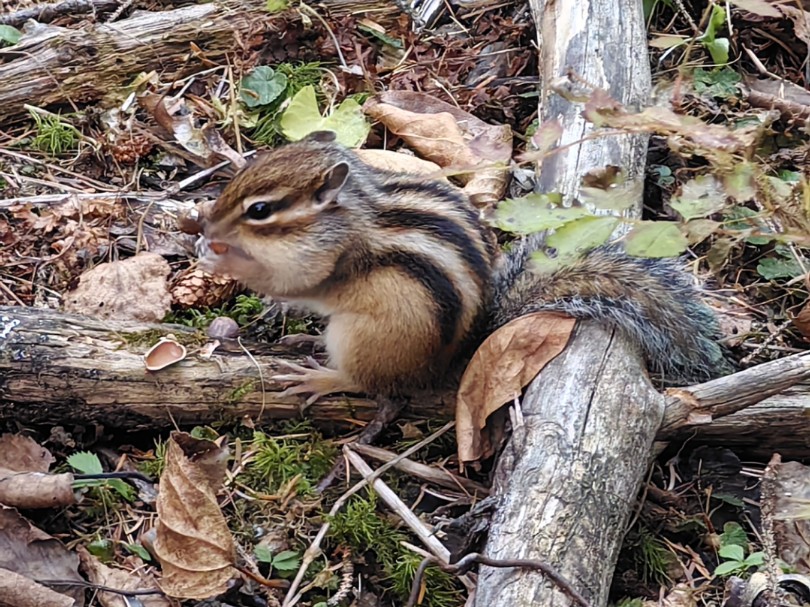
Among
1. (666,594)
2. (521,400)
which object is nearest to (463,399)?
(521,400)

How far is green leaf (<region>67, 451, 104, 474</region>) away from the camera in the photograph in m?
3.32

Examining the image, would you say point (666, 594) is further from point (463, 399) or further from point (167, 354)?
point (167, 354)

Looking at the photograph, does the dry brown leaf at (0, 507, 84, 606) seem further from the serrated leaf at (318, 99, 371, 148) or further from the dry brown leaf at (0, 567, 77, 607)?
the serrated leaf at (318, 99, 371, 148)

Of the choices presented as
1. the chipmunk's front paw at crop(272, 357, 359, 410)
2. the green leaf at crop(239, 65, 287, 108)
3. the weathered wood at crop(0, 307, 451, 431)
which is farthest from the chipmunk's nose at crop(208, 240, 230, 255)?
the green leaf at crop(239, 65, 287, 108)

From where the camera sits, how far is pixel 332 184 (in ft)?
11.2

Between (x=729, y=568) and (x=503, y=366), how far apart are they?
90 centimetres

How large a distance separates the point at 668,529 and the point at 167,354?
1733 millimetres

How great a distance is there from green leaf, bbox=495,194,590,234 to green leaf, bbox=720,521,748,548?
1248mm

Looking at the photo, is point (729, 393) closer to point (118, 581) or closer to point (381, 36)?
point (118, 581)

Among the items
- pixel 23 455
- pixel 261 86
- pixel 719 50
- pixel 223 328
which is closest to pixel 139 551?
pixel 23 455

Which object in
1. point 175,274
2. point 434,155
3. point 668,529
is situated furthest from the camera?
point 434,155

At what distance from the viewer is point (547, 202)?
2.57m

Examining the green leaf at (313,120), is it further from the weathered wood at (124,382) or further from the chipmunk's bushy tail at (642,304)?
the chipmunk's bushy tail at (642,304)

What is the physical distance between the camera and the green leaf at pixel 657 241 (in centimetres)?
230
